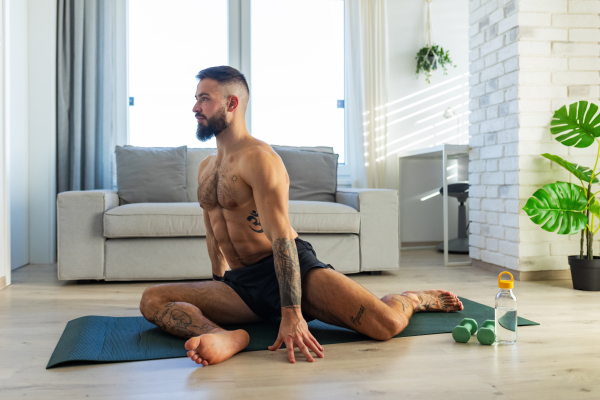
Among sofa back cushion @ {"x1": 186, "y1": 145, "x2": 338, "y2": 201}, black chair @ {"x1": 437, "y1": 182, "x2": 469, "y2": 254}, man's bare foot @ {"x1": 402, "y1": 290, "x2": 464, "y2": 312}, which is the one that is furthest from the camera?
black chair @ {"x1": 437, "y1": 182, "x2": 469, "y2": 254}

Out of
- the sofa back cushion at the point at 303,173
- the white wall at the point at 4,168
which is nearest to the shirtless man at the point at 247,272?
the white wall at the point at 4,168

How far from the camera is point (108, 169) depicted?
3781 mm

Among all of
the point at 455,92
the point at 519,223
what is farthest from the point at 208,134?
the point at 455,92

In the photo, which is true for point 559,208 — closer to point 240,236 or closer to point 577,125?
point 577,125

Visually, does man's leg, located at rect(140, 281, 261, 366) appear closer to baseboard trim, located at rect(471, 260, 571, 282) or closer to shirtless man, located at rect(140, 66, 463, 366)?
shirtless man, located at rect(140, 66, 463, 366)

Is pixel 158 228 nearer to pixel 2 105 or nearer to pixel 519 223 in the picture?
pixel 2 105

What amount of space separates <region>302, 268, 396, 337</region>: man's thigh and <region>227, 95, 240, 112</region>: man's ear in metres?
0.59

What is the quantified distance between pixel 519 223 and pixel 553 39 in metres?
1.08

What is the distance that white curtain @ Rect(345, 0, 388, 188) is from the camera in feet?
13.8

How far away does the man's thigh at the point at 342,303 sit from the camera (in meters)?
1.62

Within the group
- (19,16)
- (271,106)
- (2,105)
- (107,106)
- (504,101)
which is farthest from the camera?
(271,106)

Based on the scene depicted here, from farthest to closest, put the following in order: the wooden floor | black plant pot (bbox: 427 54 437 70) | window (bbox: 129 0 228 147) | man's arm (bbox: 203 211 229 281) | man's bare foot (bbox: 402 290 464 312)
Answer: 1. black plant pot (bbox: 427 54 437 70)
2. window (bbox: 129 0 228 147)
3. man's bare foot (bbox: 402 290 464 312)
4. man's arm (bbox: 203 211 229 281)
5. the wooden floor

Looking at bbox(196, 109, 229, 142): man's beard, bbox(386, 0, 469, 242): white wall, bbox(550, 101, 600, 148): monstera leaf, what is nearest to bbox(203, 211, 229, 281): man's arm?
bbox(196, 109, 229, 142): man's beard

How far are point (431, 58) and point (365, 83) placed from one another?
2.11ft
